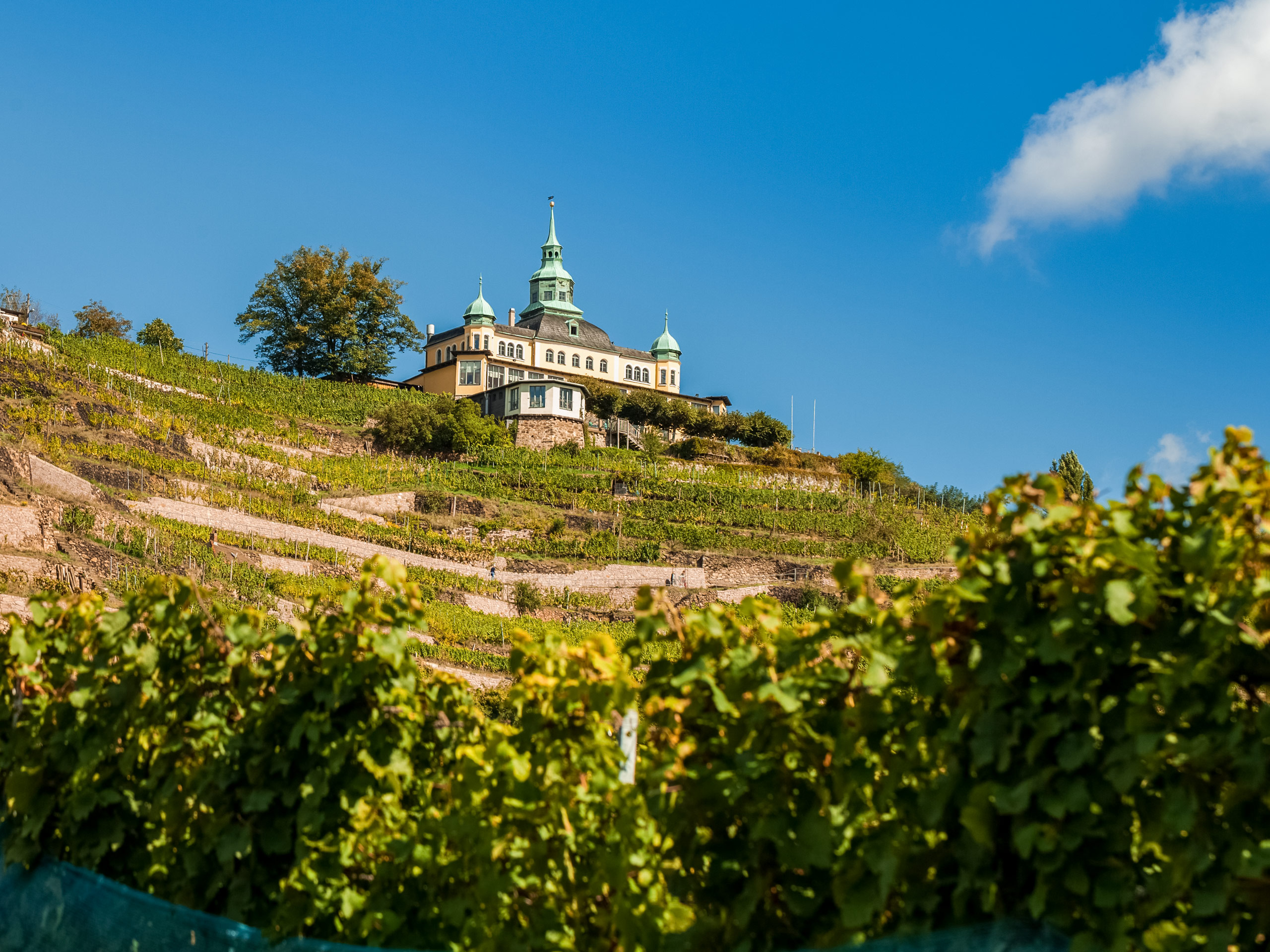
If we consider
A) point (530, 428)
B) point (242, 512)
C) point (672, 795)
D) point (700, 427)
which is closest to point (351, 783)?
point (672, 795)

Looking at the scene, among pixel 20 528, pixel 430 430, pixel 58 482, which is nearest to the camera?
pixel 20 528

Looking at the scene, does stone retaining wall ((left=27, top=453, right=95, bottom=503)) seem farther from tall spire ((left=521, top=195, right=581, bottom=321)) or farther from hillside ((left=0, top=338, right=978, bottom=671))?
tall spire ((left=521, top=195, right=581, bottom=321))

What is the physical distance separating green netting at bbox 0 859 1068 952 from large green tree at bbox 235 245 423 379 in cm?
4373

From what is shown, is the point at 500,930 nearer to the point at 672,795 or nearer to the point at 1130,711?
the point at 672,795

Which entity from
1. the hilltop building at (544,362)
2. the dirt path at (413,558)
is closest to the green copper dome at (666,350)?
the hilltop building at (544,362)

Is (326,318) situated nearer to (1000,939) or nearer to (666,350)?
(666,350)

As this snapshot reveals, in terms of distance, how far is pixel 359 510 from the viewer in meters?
31.2

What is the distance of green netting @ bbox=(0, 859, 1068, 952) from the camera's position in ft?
9.05

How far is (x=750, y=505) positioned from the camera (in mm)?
36312

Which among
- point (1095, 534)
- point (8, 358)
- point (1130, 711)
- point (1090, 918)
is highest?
point (8, 358)

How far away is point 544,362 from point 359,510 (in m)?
21.7

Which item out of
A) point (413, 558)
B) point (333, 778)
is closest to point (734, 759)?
point (333, 778)

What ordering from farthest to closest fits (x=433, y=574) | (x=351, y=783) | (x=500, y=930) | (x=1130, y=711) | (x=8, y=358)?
(x=8, y=358) → (x=433, y=574) → (x=351, y=783) → (x=500, y=930) → (x=1130, y=711)

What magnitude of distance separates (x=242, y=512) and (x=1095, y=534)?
2833cm
